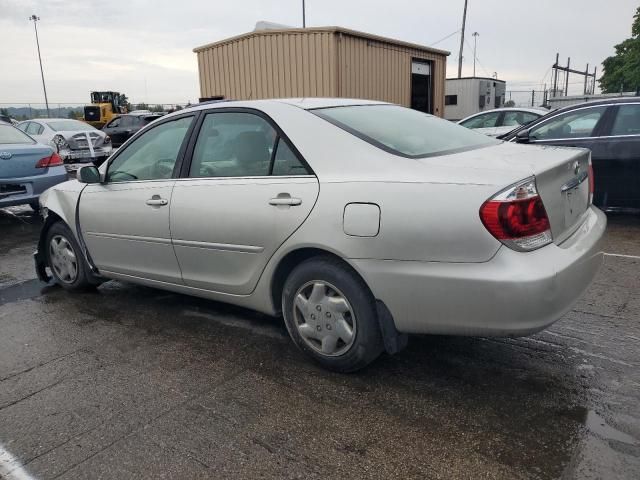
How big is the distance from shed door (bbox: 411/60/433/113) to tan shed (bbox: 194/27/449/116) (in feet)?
1.17

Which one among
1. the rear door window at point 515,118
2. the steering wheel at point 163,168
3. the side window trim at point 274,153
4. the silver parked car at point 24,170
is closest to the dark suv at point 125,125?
the silver parked car at point 24,170

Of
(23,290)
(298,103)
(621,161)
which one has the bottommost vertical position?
(23,290)

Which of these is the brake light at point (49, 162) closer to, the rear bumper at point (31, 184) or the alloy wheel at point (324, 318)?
the rear bumper at point (31, 184)

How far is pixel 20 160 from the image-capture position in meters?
7.56

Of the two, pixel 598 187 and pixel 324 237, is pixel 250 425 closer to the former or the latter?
pixel 324 237

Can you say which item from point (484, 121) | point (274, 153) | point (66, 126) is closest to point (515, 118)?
point (484, 121)

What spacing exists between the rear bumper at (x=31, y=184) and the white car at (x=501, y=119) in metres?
7.64

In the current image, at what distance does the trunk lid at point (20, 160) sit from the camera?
24.2 feet

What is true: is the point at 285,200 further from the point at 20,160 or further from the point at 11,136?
the point at 11,136

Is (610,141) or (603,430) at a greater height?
(610,141)

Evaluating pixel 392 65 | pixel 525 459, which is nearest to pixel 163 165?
pixel 525 459

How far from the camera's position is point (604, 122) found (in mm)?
6699

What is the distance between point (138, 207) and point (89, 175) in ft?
1.99

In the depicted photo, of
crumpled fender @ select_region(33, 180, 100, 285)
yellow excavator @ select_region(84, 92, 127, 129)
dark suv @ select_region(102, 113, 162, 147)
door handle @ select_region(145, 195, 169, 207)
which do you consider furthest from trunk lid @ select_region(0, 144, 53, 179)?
yellow excavator @ select_region(84, 92, 127, 129)
